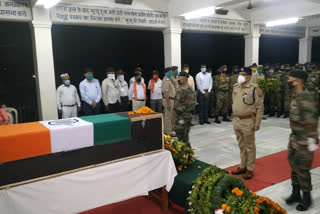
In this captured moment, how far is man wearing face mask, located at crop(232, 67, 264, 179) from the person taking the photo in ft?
12.6

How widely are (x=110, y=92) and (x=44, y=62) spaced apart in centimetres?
168

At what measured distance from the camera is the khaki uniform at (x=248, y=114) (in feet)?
12.6

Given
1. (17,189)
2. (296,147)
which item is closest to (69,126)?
(17,189)

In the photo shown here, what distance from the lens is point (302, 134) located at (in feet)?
9.68

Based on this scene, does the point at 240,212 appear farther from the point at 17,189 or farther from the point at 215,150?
the point at 215,150

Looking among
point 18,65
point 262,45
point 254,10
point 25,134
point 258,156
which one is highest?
point 254,10

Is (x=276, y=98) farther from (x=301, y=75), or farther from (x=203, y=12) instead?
(x=301, y=75)

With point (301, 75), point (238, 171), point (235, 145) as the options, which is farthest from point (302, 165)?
point (235, 145)

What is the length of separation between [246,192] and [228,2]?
198 inches

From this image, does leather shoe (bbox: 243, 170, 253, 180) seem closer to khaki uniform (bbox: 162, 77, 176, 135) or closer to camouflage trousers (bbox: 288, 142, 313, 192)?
camouflage trousers (bbox: 288, 142, 313, 192)

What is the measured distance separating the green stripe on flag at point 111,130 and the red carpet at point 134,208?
38.8 inches

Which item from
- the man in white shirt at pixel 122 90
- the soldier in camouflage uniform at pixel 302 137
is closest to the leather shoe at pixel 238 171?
the soldier in camouflage uniform at pixel 302 137

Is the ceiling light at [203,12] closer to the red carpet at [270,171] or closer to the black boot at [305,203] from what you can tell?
the red carpet at [270,171]

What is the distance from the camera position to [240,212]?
204 centimetres
